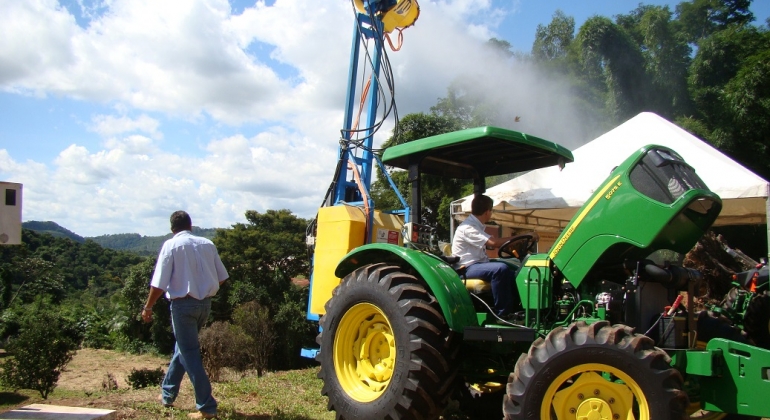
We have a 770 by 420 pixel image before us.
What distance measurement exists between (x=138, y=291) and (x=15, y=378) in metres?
18.3

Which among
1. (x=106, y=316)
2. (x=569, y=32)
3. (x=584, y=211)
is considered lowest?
(x=106, y=316)

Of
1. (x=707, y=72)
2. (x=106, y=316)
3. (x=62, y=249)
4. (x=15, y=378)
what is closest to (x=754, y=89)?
(x=707, y=72)

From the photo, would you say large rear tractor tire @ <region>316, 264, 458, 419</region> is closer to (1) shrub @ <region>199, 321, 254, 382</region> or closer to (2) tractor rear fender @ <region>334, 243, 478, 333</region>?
(2) tractor rear fender @ <region>334, 243, 478, 333</region>

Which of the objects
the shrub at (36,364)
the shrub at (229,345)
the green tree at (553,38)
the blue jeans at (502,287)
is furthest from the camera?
the green tree at (553,38)

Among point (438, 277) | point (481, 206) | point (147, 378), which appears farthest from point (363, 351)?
point (147, 378)

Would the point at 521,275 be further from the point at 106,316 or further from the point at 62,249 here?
the point at 62,249

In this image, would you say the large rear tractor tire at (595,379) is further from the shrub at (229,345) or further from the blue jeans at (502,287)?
the shrub at (229,345)

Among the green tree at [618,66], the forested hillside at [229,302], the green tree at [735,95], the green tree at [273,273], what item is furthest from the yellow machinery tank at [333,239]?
the green tree at [618,66]

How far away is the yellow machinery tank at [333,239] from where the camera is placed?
6.10 meters

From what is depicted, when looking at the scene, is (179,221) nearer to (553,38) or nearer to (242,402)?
(242,402)

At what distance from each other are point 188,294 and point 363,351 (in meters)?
1.45

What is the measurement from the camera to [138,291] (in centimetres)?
2983

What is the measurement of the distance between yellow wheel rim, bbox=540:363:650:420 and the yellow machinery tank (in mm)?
2916

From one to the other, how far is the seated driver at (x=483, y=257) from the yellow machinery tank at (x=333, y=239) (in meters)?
1.45
